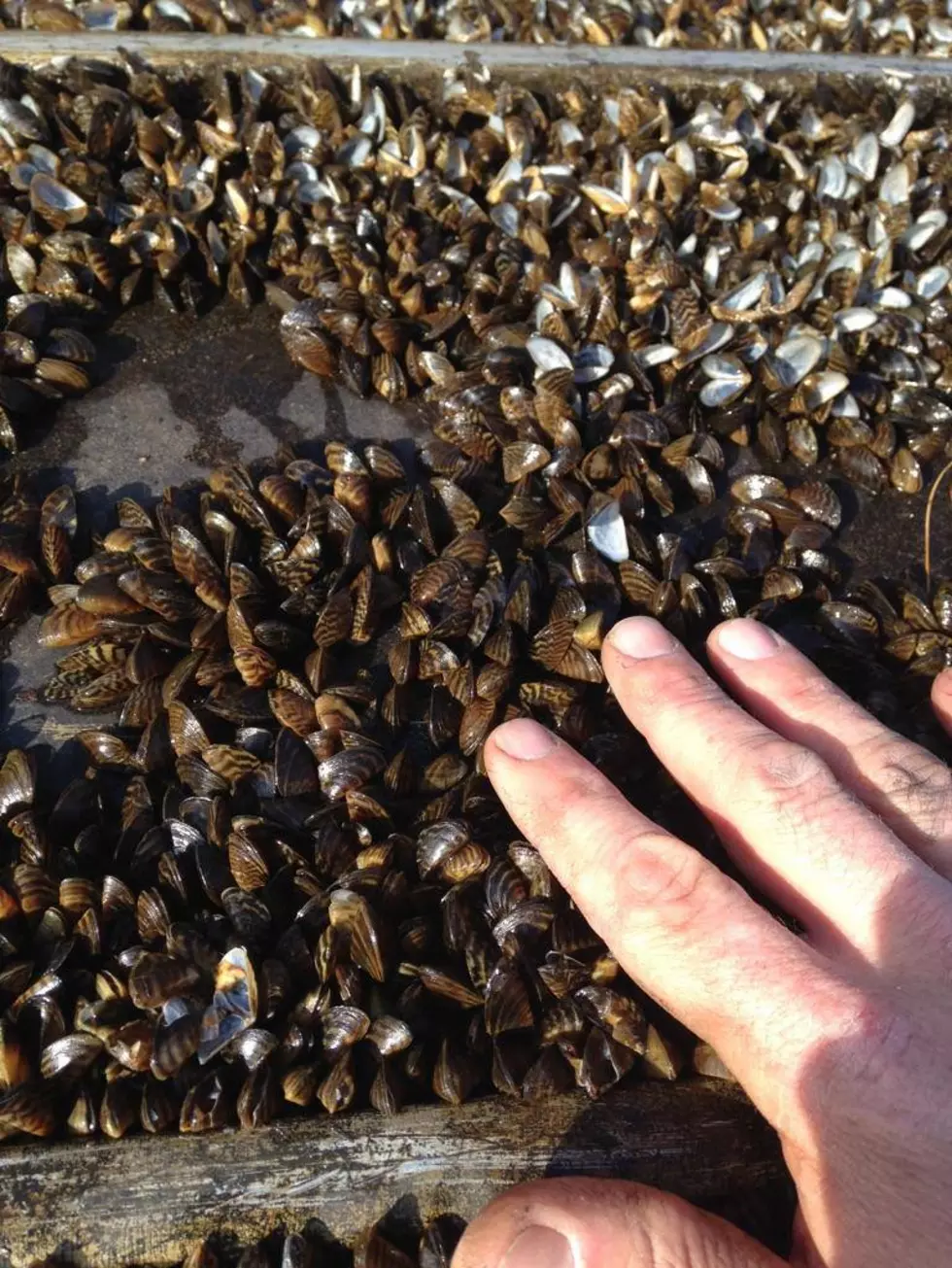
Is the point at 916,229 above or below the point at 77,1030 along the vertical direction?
above

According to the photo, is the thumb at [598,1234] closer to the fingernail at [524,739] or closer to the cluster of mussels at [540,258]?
the fingernail at [524,739]

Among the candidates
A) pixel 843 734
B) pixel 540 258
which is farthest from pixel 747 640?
pixel 540 258

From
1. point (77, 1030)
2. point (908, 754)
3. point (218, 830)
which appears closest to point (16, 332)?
point (218, 830)

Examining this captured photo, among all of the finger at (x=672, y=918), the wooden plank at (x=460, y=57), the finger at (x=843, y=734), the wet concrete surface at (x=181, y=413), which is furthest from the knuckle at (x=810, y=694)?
the wooden plank at (x=460, y=57)

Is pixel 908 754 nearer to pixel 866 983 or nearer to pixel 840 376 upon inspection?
pixel 866 983

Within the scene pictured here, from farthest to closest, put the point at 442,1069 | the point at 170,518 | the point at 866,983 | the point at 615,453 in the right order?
the point at 615,453
the point at 170,518
the point at 442,1069
the point at 866,983

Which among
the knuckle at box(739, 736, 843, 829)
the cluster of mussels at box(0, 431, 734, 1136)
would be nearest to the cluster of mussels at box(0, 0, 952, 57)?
the cluster of mussels at box(0, 431, 734, 1136)
